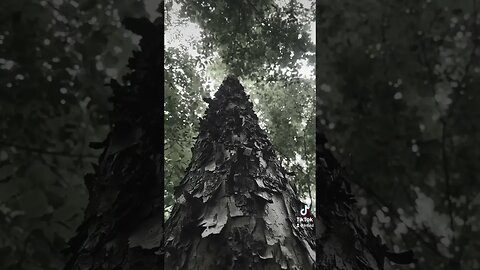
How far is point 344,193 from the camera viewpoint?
5.08ft

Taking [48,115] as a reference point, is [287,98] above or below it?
above

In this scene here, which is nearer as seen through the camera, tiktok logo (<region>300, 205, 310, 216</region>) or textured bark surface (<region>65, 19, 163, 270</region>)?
textured bark surface (<region>65, 19, 163, 270</region>)

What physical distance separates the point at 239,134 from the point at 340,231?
0.49 metres

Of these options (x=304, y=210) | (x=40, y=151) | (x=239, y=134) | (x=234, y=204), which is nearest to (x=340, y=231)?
(x=304, y=210)

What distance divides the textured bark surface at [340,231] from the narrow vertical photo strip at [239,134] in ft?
0.10

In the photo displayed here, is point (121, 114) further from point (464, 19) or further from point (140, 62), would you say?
point (464, 19)

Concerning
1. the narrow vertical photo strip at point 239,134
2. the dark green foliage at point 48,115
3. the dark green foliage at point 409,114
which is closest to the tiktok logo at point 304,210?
the narrow vertical photo strip at point 239,134

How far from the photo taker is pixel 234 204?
156 cm

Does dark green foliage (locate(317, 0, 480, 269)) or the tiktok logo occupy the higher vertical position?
dark green foliage (locate(317, 0, 480, 269))

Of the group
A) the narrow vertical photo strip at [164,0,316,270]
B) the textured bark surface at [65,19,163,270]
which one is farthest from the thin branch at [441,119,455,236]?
the textured bark surface at [65,19,163,270]

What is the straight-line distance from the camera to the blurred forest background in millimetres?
1462

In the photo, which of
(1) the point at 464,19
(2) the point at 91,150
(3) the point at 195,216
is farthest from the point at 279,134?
(1) the point at 464,19

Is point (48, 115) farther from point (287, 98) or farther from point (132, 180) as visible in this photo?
point (287, 98)

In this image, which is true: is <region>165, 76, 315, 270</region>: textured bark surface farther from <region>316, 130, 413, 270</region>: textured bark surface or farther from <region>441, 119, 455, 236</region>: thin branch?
<region>441, 119, 455, 236</region>: thin branch
